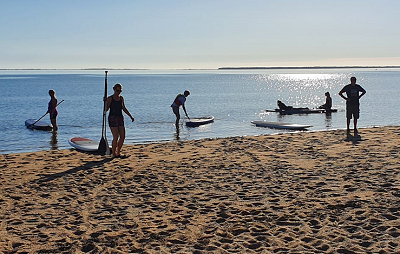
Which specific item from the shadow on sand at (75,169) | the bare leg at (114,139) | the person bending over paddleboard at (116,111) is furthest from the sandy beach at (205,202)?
the person bending over paddleboard at (116,111)

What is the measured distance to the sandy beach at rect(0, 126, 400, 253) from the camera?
5.30 m

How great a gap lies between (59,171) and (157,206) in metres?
3.60

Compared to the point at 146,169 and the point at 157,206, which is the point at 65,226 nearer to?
the point at 157,206

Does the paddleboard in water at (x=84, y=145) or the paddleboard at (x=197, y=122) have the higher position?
the paddleboard in water at (x=84, y=145)

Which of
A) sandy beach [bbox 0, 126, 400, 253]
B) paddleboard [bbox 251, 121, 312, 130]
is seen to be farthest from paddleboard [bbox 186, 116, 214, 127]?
sandy beach [bbox 0, 126, 400, 253]

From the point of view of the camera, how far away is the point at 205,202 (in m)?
6.98

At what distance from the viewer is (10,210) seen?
6.71 metres

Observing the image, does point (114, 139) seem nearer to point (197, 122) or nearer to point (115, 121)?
point (115, 121)

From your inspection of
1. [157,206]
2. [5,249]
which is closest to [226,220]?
[157,206]

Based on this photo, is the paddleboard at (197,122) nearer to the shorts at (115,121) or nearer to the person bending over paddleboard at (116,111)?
the person bending over paddleboard at (116,111)

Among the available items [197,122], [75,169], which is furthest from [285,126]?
[75,169]

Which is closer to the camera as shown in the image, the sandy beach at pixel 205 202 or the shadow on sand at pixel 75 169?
the sandy beach at pixel 205 202

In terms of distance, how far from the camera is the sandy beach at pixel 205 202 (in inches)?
209

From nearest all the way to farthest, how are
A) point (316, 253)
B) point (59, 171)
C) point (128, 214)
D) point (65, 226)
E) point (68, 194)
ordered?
point (316, 253)
point (65, 226)
point (128, 214)
point (68, 194)
point (59, 171)
